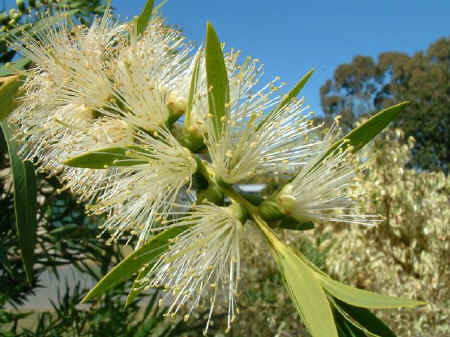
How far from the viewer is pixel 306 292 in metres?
0.77

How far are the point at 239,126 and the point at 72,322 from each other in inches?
107

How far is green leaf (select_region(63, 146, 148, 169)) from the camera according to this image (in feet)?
2.69

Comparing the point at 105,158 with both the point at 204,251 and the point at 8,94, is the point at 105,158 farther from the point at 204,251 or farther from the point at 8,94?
the point at 8,94

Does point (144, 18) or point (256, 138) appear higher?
point (144, 18)

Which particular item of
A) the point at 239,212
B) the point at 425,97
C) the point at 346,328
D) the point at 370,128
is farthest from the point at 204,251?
the point at 425,97

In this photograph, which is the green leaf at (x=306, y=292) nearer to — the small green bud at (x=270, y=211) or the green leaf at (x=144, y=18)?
the small green bud at (x=270, y=211)

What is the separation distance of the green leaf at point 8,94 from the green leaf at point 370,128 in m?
0.85

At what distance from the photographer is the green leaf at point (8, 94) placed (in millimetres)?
1070

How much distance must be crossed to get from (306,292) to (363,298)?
0.11 meters

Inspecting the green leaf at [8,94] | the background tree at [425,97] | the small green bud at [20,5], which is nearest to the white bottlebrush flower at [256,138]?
the green leaf at [8,94]

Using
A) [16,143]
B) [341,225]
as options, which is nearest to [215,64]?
[16,143]

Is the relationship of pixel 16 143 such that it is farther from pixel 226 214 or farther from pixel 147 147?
pixel 226 214

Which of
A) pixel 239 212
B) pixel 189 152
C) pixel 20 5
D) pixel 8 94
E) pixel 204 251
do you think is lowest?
pixel 204 251

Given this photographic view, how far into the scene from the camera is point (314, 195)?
993 mm
